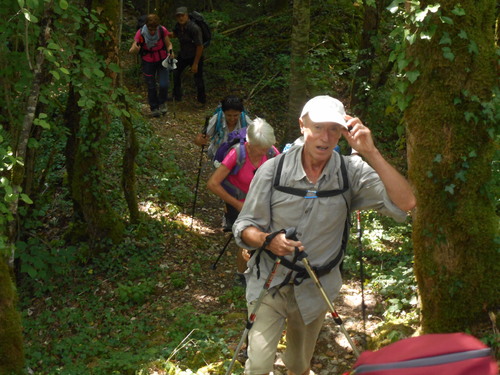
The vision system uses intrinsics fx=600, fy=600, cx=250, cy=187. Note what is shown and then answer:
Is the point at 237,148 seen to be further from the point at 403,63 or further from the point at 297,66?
the point at 297,66

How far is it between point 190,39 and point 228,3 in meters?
4.51

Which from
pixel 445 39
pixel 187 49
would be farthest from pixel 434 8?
pixel 187 49

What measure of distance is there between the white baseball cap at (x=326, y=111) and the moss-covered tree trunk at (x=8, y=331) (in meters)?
3.47

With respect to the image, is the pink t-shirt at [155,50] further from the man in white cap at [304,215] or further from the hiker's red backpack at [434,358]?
the hiker's red backpack at [434,358]

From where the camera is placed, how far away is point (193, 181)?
11.8m

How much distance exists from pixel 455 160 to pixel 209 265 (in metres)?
5.18

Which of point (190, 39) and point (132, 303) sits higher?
point (190, 39)

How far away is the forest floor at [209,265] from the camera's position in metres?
6.01

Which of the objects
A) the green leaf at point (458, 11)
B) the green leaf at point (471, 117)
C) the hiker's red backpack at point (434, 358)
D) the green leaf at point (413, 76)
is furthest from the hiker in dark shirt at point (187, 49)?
the hiker's red backpack at point (434, 358)

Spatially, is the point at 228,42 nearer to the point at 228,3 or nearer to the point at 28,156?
the point at 228,3

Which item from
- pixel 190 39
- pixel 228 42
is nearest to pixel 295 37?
pixel 190 39

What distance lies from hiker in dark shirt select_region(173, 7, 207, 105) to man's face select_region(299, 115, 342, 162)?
10715 millimetres

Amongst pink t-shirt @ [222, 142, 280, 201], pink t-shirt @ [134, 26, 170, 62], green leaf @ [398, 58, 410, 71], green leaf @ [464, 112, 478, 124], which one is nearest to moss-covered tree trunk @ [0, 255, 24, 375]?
pink t-shirt @ [222, 142, 280, 201]

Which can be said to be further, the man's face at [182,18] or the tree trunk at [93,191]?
the man's face at [182,18]
